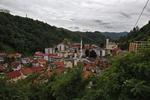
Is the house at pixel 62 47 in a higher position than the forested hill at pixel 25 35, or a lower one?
lower

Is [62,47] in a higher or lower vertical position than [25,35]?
lower

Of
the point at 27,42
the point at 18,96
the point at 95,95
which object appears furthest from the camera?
the point at 27,42

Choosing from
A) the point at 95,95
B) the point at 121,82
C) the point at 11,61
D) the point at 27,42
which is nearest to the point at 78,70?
Answer: the point at 95,95

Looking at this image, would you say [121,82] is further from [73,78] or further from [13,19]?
[13,19]

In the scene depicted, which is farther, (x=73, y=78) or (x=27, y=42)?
(x=27, y=42)

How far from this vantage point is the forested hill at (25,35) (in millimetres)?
93938

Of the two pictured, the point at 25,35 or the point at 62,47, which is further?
the point at 62,47

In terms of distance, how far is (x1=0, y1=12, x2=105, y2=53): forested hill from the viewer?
9394 cm

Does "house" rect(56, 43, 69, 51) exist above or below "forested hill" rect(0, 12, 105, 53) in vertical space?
below

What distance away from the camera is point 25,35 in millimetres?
104500

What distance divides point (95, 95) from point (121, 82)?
4.35 ft

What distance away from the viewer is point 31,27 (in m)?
116

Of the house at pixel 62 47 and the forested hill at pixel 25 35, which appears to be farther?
the house at pixel 62 47

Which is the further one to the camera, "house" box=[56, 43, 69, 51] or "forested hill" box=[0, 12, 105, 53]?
"house" box=[56, 43, 69, 51]
